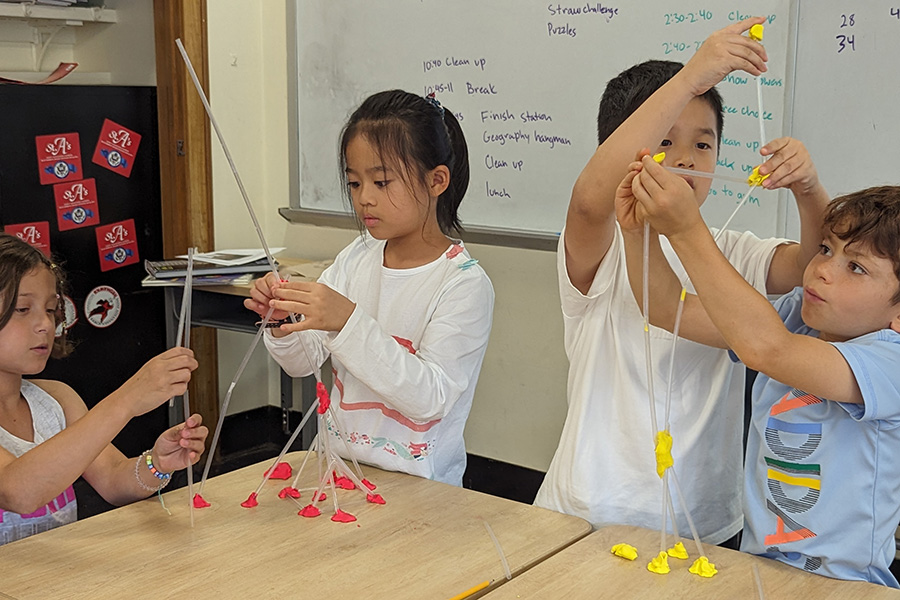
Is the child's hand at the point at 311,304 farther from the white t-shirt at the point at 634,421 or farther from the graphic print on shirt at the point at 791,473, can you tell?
the graphic print on shirt at the point at 791,473

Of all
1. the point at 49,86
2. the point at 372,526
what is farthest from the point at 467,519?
the point at 49,86

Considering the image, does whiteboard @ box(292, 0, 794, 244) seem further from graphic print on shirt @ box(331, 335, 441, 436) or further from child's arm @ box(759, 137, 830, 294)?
graphic print on shirt @ box(331, 335, 441, 436)

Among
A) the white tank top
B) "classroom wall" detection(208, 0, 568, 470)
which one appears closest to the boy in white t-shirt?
the white tank top

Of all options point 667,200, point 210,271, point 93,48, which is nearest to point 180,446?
point 667,200

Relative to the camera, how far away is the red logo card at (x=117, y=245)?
3.65 meters

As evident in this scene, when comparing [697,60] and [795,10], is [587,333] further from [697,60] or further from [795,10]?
[795,10]

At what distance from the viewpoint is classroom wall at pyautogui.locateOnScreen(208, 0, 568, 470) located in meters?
3.28

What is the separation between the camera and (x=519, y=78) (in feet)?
10.4

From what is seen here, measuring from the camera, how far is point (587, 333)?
1.65 meters

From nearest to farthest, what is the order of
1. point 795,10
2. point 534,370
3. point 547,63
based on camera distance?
point 795,10 → point 547,63 → point 534,370

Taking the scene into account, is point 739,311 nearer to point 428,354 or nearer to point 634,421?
point 634,421

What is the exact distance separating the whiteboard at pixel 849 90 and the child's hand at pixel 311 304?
161 centimetres

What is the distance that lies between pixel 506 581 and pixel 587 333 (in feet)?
1.68

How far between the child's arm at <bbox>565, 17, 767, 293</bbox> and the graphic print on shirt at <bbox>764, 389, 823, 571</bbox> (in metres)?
0.40
